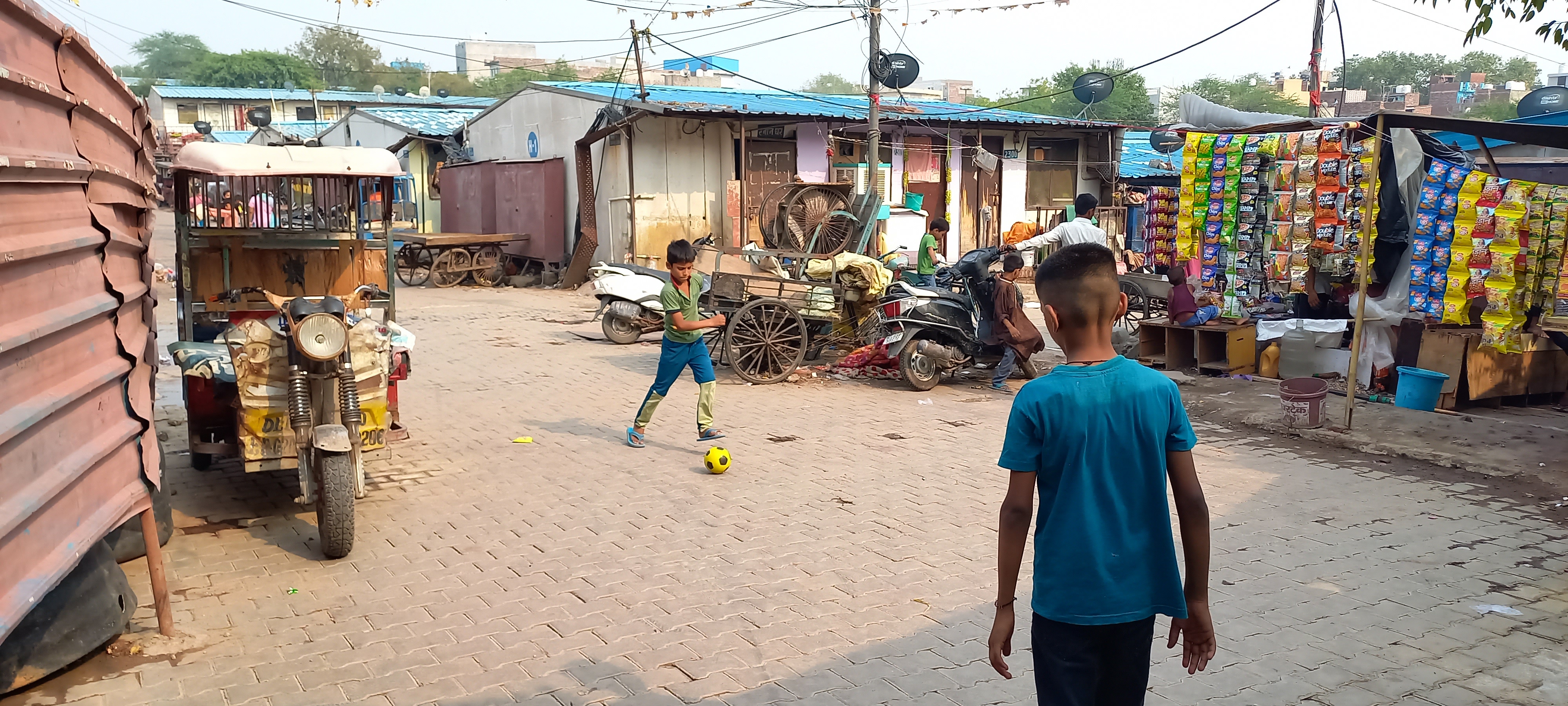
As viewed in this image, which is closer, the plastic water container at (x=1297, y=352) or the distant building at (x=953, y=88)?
the plastic water container at (x=1297, y=352)

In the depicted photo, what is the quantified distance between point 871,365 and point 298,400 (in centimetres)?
612

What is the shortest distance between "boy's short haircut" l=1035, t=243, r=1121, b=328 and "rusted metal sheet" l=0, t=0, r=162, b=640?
2724mm

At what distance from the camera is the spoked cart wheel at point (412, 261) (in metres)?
20.9

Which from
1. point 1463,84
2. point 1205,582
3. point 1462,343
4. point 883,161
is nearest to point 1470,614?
point 1205,582

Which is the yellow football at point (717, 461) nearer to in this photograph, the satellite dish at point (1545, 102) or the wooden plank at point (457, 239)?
the satellite dish at point (1545, 102)

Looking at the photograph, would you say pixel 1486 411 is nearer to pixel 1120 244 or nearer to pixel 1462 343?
pixel 1462 343

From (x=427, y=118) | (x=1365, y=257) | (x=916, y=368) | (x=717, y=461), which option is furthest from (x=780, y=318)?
(x=427, y=118)

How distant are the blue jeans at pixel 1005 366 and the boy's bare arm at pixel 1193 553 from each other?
7473mm

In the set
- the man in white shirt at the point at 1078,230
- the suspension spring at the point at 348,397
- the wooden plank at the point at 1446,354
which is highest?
the man in white shirt at the point at 1078,230

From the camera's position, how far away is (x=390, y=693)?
3834mm

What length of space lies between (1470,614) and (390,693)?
4380 millimetres

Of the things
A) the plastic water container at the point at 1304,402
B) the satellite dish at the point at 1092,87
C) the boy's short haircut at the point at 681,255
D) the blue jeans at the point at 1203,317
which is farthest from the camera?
the satellite dish at the point at 1092,87

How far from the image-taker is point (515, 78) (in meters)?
67.9

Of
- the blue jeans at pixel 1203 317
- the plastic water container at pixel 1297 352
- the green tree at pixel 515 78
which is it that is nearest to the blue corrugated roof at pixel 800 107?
the blue jeans at pixel 1203 317
